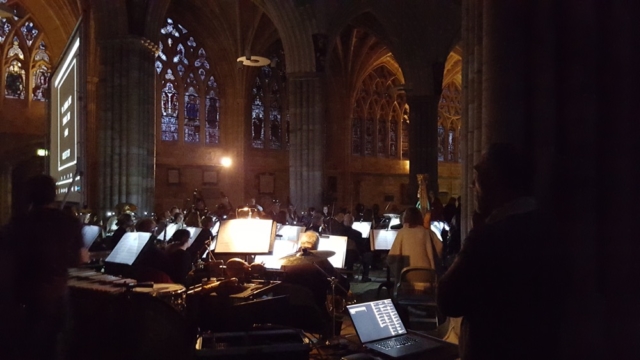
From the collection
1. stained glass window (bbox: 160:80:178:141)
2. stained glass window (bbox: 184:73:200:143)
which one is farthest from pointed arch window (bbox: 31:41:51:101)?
stained glass window (bbox: 184:73:200:143)

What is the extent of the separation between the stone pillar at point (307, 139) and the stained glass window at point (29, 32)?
31.7 feet

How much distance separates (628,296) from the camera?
328cm

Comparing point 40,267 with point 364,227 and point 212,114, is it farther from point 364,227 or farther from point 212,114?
point 212,114

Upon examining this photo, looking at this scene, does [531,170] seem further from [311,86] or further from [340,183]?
[340,183]

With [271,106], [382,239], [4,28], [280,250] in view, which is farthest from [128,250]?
[271,106]

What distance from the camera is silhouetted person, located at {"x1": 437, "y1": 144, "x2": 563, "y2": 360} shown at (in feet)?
6.38

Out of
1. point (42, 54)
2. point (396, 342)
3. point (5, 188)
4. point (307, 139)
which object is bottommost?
point (396, 342)

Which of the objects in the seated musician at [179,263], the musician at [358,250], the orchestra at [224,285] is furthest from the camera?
the musician at [358,250]

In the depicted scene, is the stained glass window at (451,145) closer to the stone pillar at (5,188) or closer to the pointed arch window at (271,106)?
the pointed arch window at (271,106)

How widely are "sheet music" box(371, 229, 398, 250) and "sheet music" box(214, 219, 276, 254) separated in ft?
10.5

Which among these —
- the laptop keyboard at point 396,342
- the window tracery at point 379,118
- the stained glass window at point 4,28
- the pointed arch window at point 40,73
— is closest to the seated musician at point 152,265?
the laptop keyboard at point 396,342

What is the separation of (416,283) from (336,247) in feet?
3.30

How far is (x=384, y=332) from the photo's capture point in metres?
3.47

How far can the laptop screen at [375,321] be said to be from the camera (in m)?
3.36
